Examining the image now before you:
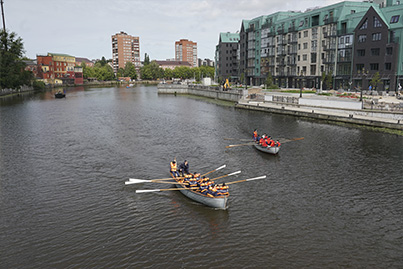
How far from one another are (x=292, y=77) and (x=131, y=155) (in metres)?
82.2

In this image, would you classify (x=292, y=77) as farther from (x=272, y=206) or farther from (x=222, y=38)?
(x=272, y=206)

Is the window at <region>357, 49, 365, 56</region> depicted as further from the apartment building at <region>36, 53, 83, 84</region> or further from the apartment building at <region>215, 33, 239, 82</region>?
the apartment building at <region>36, 53, 83, 84</region>

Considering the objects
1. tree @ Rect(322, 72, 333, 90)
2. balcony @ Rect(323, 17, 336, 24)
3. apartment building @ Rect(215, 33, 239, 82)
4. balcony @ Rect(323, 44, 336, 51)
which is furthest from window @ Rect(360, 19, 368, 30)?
apartment building @ Rect(215, 33, 239, 82)

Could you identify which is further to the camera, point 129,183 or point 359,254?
point 129,183

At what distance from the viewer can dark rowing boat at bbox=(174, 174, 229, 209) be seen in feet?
73.0

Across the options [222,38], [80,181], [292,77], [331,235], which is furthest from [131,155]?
[222,38]

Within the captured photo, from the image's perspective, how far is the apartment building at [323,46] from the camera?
74250 mm

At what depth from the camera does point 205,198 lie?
22906 mm

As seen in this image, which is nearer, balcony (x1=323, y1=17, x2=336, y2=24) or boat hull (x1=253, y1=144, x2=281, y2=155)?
boat hull (x1=253, y1=144, x2=281, y2=155)

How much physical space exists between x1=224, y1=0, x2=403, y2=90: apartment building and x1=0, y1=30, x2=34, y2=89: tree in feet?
283

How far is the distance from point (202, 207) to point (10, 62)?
371ft

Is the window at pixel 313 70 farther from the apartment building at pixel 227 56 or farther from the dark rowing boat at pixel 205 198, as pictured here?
the dark rowing boat at pixel 205 198

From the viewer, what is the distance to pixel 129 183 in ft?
87.2

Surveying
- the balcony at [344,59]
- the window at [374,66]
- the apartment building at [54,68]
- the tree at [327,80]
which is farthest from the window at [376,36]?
the apartment building at [54,68]
